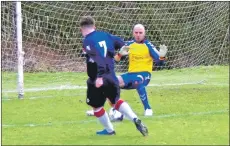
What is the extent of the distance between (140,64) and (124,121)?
1.39m

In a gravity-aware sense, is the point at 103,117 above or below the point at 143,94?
above

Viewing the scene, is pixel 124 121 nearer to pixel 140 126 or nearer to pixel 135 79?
pixel 135 79

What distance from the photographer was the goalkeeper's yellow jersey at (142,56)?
38.1 ft

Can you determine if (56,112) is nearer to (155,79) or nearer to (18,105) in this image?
(18,105)

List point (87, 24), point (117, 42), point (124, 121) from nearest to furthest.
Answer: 1. point (87, 24)
2. point (117, 42)
3. point (124, 121)

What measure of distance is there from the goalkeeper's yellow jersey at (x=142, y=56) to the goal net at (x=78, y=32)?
504cm

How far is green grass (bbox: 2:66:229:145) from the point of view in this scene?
9.02m

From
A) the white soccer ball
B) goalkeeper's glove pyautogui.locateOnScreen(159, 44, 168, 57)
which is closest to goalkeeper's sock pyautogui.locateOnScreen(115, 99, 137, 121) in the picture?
the white soccer ball

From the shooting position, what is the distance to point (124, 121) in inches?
420

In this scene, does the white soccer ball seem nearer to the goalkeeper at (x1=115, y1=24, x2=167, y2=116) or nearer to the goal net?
the goalkeeper at (x1=115, y1=24, x2=167, y2=116)

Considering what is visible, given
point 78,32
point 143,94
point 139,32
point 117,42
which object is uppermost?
point 117,42

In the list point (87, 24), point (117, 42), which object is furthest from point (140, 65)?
point (87, 24)

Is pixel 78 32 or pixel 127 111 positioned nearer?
pixel 127 111

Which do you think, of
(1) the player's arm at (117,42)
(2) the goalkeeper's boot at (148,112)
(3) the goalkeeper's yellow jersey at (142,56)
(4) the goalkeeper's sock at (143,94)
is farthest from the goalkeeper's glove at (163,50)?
(1) the player's arm at (117,42)
